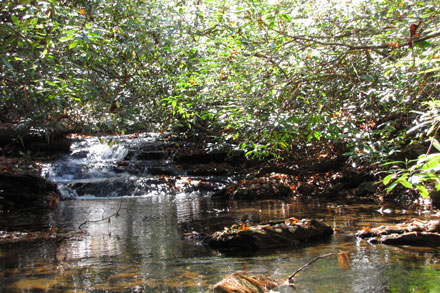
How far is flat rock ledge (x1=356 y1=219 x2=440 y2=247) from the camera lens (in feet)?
15.4

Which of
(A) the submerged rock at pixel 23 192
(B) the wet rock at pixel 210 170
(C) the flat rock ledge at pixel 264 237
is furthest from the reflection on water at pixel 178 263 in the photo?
(B) the wet rock at pixel 210 170

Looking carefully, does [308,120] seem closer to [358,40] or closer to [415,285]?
[358,40]

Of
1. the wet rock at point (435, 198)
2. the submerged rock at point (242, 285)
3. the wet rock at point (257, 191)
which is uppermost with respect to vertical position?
the wet rock at point (257, 191)

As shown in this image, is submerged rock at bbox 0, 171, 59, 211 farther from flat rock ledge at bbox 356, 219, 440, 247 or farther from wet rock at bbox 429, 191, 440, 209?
wet rock at bbox 429, 191, 440, 209

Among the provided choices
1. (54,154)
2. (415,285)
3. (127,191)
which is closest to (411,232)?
(415,285)

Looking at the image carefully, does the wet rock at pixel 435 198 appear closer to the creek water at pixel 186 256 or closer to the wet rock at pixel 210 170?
the creek water at pixel 186 256

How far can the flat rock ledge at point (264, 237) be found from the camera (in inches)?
193

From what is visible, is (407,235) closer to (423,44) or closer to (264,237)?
(264,237)

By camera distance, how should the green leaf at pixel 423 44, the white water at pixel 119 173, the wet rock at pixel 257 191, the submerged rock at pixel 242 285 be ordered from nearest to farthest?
the green leaf at pixel 423 44
the submerged rock at pixel 242 285
the wet rock at pixel 257 191
the white water at pixel 119 173

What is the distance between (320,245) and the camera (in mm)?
4914

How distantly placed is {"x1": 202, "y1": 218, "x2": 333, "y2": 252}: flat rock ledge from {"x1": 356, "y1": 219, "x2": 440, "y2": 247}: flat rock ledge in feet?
2.24

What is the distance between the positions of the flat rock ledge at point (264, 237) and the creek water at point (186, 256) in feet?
0.62

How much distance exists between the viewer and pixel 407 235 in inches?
187

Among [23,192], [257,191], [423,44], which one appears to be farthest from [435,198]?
[23,192]
